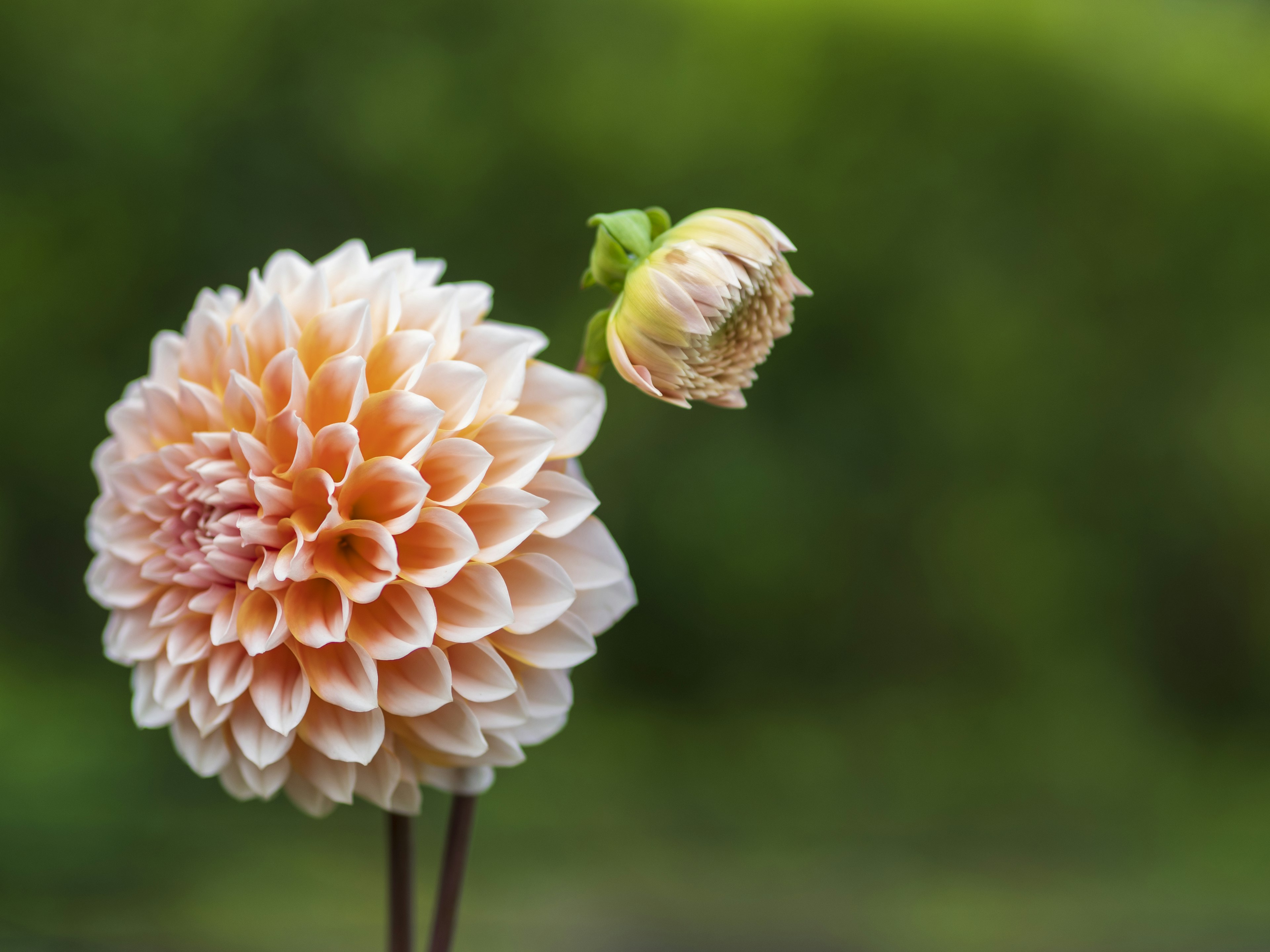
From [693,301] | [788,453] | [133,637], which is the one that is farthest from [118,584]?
[788,453]

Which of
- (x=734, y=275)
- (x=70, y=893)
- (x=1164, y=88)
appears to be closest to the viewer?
(x=734, y=275)

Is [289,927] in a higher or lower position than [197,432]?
lower

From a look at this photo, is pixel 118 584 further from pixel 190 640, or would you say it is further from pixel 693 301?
pixel 693 301

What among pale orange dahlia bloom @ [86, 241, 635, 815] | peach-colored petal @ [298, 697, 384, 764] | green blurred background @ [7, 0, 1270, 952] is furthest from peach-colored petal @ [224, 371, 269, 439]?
green blurred background @ [7, 0, 1270, 952]

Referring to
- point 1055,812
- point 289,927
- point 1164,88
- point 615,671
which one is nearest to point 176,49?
point 615,671

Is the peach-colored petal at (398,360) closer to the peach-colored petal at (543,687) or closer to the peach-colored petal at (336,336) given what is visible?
the peach-colored petal at (336,336)

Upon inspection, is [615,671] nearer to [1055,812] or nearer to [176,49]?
[1055,812]
